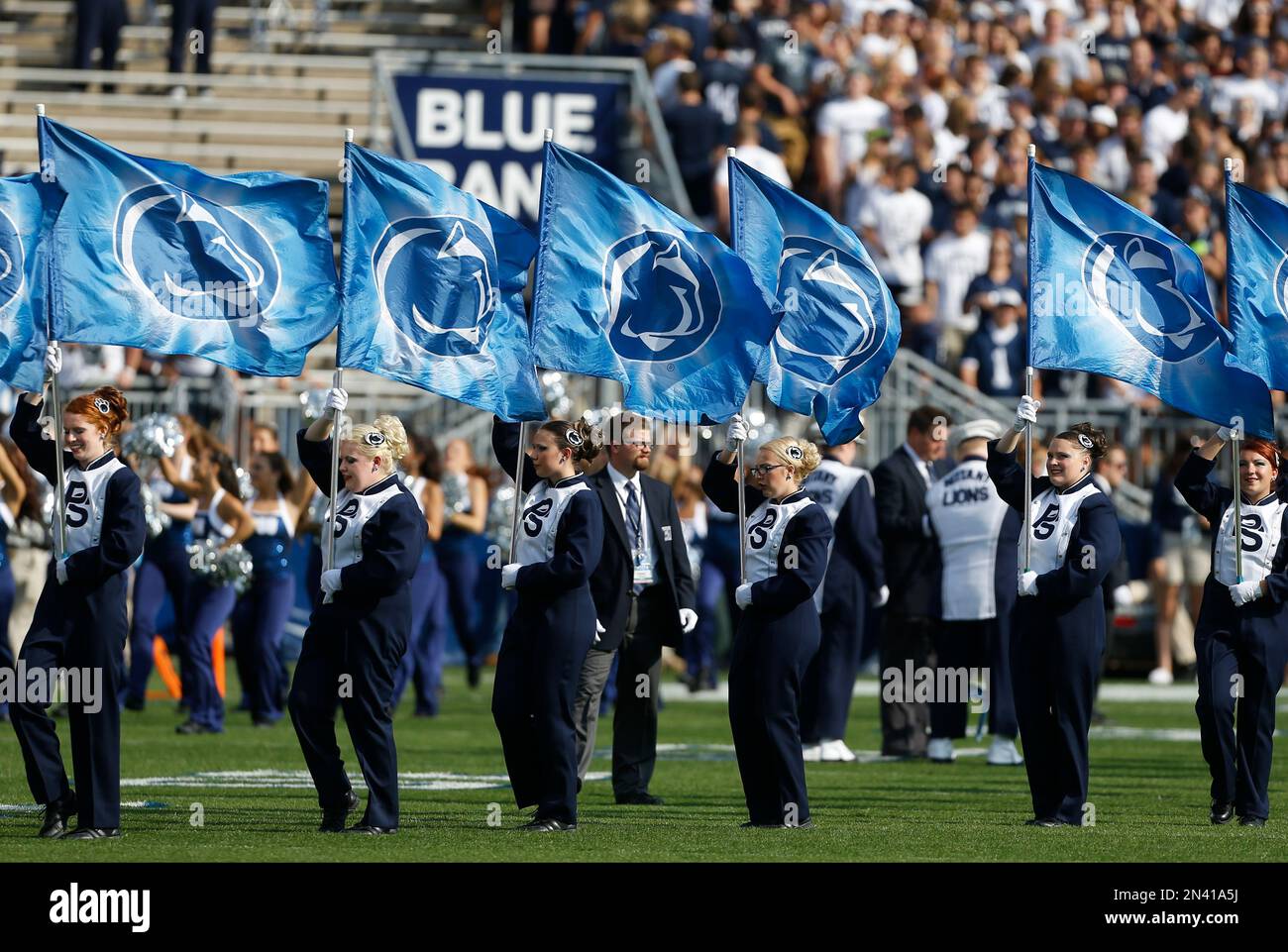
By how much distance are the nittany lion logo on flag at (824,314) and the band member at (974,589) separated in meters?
2.67

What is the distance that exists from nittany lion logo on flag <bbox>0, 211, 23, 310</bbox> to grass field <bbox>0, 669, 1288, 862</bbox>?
2389 millimetres

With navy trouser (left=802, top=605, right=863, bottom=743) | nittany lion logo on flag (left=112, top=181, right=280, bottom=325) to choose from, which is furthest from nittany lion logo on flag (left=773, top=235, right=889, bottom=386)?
navy trouser (left=802, top=605, right=863, bottom=743)

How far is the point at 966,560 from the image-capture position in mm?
14367

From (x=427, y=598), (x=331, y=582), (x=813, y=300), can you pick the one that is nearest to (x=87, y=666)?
(x=331, y=582)

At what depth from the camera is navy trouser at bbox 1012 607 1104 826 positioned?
10.9m

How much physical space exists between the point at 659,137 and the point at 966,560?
10.2 m

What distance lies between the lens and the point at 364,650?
10.3 m

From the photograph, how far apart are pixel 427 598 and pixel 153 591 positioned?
1.96 m

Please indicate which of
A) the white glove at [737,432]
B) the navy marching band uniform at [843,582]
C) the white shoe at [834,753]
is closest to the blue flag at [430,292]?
the white glove at [737,432]

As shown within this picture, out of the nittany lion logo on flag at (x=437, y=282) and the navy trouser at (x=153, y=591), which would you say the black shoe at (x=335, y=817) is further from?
the navy trouser at (x=153, y=591)

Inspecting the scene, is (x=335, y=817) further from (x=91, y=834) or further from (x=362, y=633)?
(x=91, y=834)

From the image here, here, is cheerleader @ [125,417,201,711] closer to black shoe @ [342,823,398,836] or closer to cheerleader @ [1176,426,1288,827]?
black shoe @ [342,823,398,836]
